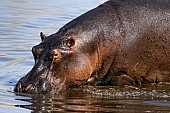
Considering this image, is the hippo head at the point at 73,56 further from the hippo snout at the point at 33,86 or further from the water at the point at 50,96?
the water at the point at 50,96

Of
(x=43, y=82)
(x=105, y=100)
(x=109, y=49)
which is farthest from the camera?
(x=109, y=49)

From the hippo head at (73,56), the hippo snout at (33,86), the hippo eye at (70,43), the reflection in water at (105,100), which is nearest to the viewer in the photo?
the reflection in water at (105,100)

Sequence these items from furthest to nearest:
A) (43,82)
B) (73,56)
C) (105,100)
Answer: (73,56)
(43,82)
(105,100)

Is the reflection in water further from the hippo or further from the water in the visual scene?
the hippo

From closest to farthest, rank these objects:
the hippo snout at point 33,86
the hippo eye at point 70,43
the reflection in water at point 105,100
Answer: the reflection in water at point 105,100 → the hippo snout at point 33,86 → the hippo eye at point 70,43

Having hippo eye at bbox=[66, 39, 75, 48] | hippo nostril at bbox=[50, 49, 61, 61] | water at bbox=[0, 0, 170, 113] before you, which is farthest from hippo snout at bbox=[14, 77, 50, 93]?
hippo eye at bbox=[66, 39, 75, 48]

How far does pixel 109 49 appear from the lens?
9.72 m

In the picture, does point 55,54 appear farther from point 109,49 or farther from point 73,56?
point 109,49

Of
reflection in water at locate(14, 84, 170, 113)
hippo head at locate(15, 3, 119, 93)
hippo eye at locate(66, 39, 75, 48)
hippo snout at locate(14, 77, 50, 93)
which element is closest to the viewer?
reflection in water at locate(14, 84, 170, 113)

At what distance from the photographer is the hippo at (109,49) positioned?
365 inches

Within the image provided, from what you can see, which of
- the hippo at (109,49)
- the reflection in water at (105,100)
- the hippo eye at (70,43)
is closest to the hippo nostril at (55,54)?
the hippo at (109,49)

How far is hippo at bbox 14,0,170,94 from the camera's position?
30.5 feet

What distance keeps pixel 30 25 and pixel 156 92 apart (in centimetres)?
615

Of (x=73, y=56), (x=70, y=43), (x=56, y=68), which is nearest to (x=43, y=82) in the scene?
(x=56, y=68)
